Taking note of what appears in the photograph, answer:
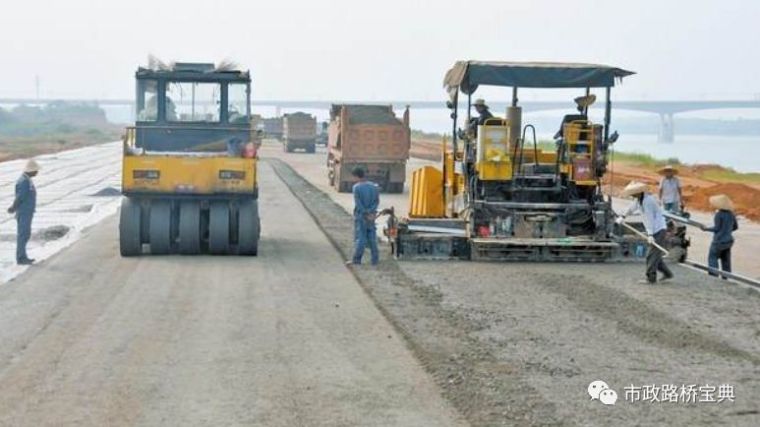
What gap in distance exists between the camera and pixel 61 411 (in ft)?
26.4

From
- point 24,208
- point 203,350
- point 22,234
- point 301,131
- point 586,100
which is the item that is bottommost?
point 203,350

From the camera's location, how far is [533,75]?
55.7 feet

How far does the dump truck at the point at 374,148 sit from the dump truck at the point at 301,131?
35167mm

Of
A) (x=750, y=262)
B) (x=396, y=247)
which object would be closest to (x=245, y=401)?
(x=396, y=247)

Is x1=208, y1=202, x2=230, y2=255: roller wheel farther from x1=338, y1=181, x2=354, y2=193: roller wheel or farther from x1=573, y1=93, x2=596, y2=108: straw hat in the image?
x1=338, y1=181, x2=354, y2=193: roller wheel

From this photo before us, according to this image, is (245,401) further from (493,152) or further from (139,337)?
(493,152)

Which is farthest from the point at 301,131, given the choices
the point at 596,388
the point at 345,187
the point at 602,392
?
the point at 602,392

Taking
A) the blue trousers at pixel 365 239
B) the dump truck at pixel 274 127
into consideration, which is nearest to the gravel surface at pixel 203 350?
the blue trousers at pixel 365 239

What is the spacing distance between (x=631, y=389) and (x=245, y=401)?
2877mm

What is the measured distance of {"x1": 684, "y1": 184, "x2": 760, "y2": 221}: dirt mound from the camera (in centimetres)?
3056

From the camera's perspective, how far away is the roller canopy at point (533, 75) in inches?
665

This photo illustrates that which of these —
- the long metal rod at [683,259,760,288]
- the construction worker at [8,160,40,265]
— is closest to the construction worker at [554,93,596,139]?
the long metal rod at [683,259,760,288]

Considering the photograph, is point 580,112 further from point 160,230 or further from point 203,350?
point 203,350

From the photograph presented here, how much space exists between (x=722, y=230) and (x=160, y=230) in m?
7.81
